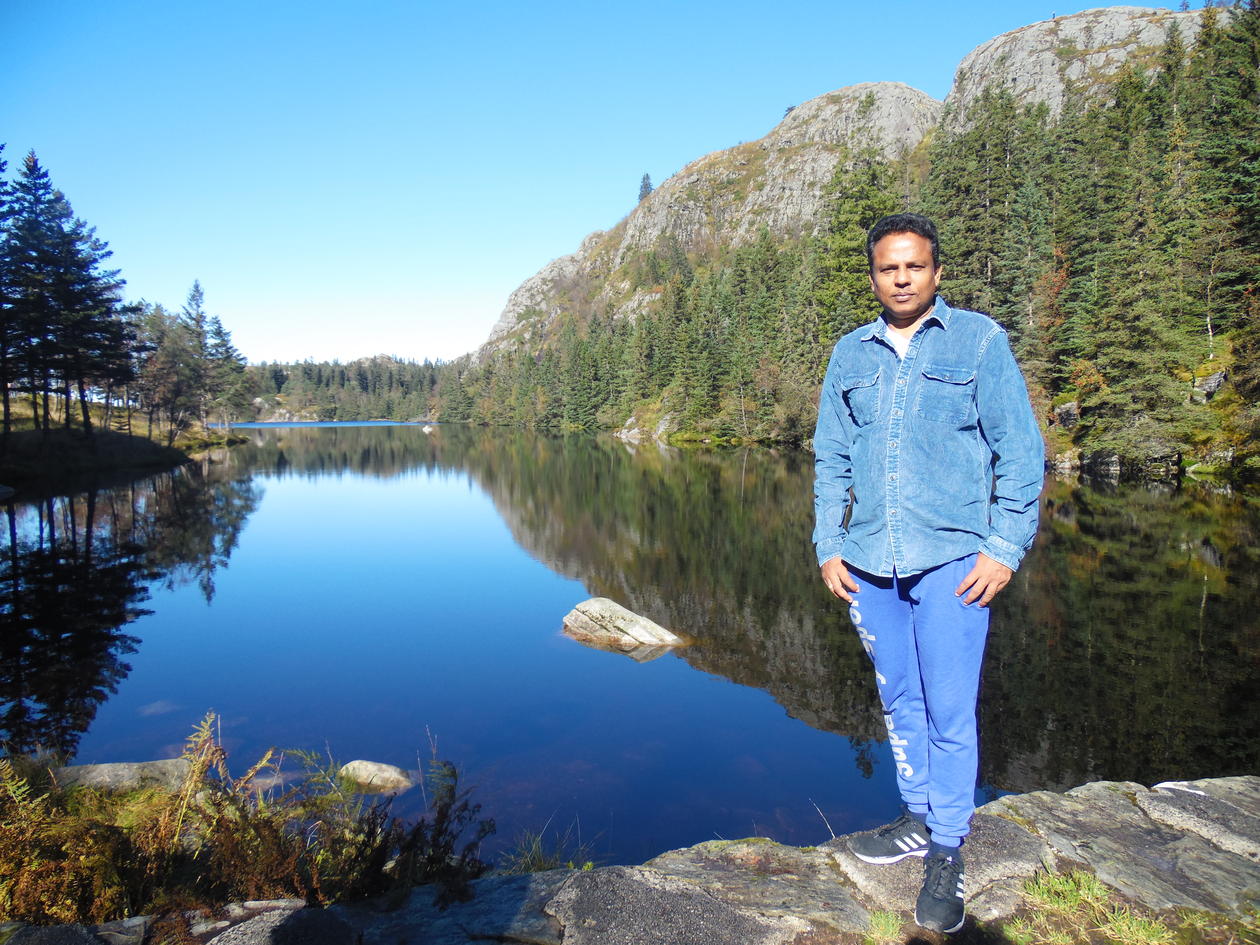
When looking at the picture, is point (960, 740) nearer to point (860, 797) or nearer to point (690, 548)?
point (860, 797)

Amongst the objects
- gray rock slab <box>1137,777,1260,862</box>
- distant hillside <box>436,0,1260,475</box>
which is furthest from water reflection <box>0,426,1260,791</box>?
distant hillside <box>436,0,1260,475</box>

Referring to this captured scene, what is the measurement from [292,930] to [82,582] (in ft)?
52.7

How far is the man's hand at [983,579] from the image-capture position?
2498 millimetres

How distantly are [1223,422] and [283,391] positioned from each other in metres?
179

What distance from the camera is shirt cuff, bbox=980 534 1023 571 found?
250 centimetres

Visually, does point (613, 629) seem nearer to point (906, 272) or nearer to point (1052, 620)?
point (1052, 620)

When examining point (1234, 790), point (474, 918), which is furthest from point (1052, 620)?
point (474, 918)

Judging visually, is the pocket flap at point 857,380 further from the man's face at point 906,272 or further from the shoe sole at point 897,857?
the shoe sole at point 897,857

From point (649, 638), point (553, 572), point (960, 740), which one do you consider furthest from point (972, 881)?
point (553, 572)

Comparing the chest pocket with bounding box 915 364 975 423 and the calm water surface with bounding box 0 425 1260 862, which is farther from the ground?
the chest pocket with bounding box 915 364 975 423

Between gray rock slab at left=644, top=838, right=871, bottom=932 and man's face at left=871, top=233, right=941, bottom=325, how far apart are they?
253 centimetres

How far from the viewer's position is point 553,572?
55.3 feet

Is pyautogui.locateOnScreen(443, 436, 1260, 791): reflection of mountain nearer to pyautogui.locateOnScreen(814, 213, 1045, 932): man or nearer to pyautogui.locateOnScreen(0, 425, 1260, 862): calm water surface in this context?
pyautogui.locateOnScreen(0, 425, 1260, 862): calm water surface

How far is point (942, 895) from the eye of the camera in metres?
2.59
